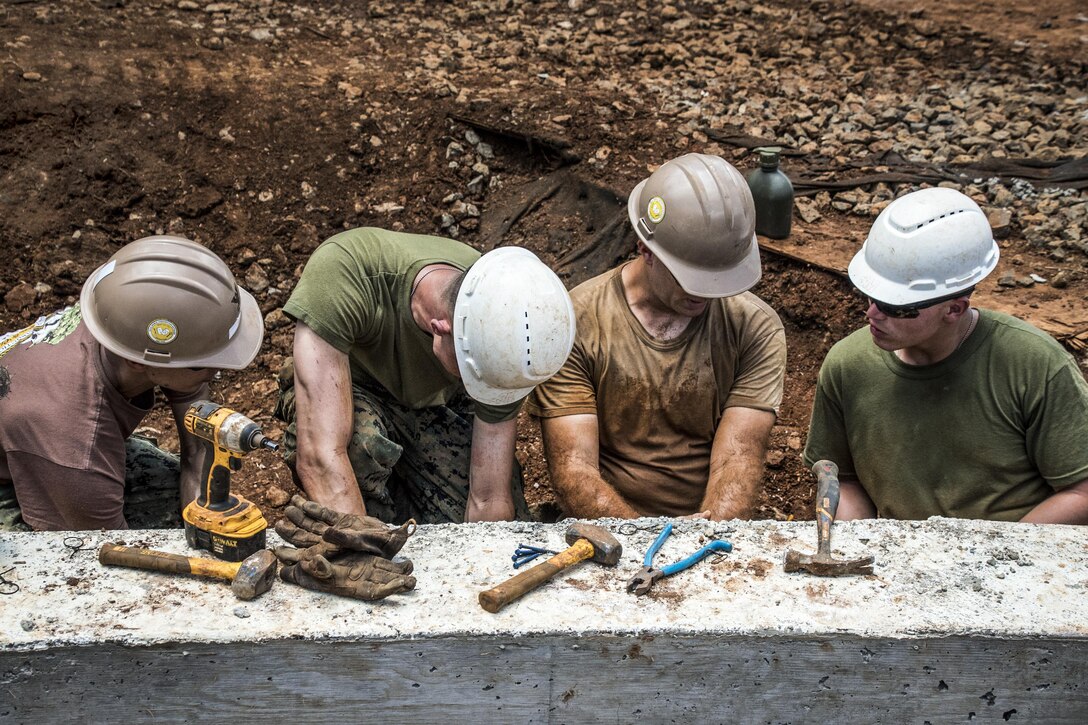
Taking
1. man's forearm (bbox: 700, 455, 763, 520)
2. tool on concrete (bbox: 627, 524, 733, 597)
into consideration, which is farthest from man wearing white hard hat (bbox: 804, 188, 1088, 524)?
tool on concrete (bbox: 627, 524, 733, 597)

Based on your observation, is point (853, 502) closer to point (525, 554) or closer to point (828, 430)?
point (828, 430)

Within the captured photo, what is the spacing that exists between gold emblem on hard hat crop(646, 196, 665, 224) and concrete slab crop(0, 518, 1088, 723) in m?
1.29

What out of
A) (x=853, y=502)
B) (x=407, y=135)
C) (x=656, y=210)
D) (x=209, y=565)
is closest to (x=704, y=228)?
(x=656, y=210)

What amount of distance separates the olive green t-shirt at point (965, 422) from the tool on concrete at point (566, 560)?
1149mm

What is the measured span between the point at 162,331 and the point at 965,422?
2347 millimetres

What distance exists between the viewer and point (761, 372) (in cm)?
354

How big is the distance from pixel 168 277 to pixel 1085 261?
17.3 ft

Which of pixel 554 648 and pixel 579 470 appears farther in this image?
pixel 579 470

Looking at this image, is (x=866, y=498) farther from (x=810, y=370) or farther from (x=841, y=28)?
(x=841, y=28)

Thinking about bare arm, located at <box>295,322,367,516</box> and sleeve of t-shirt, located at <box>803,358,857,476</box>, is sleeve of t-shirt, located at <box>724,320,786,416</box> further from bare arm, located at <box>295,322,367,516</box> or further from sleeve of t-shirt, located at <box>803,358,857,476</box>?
bare arm, located at <box>295,322,367,516</box>

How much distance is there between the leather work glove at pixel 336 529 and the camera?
236 centimetres

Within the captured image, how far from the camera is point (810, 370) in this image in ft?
18.5

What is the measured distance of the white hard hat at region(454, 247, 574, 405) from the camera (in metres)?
2.82

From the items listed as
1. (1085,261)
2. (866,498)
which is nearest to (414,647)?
(866,498)
